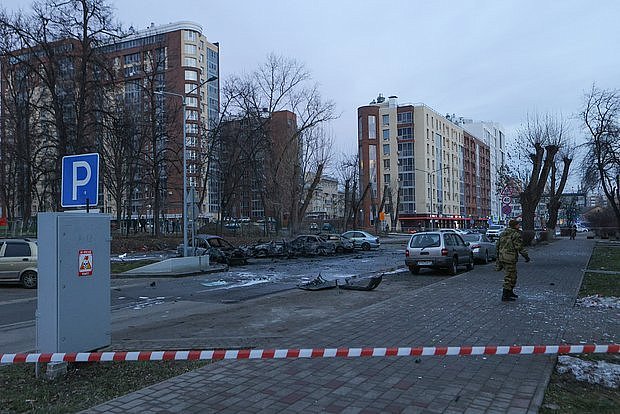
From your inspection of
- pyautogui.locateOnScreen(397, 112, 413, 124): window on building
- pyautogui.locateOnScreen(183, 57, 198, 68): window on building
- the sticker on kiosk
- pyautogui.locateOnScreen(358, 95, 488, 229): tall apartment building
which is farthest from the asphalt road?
pyautogui.locateOnScreen(183, 57, 198, 68): window on building

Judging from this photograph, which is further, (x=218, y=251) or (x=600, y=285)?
(x=218, y=251)

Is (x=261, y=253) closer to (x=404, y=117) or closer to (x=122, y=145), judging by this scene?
(x=122, y=145)

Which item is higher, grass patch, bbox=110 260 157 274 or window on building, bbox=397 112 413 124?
window on building, bbox=397 112 413 124

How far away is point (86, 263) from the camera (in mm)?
6059

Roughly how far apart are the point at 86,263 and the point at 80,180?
1.22 meters

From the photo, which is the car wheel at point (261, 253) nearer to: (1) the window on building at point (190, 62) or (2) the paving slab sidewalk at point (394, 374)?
(2) the paving slab sidewalk at point (394, 374)

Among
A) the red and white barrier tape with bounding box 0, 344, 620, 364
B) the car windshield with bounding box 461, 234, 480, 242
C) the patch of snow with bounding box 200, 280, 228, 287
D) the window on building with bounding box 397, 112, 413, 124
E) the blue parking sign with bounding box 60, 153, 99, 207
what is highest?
the window on building with bounding box 397, 112, 413, 124

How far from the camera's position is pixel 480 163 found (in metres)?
132

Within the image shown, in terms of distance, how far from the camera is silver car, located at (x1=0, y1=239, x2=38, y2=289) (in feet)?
54.3

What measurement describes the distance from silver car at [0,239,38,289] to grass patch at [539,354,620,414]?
52.0 feet

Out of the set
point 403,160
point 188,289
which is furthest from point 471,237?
point 403,160

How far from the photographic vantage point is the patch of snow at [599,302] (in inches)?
419

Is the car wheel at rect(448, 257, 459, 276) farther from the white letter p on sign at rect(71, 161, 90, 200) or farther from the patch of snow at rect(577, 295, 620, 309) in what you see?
the white letter p on sign at rect(71, 161, 90, 200)

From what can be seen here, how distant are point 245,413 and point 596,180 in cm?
4176
